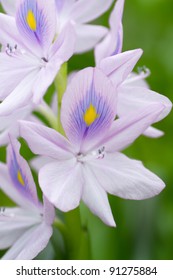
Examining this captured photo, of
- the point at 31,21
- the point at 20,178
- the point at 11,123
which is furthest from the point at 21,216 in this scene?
the point at 31,21

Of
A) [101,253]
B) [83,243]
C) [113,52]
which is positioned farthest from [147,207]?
[113,52]

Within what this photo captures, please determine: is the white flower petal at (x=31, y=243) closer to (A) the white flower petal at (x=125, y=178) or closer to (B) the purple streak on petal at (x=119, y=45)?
(A) the white flower petal at (x=125, y=178)

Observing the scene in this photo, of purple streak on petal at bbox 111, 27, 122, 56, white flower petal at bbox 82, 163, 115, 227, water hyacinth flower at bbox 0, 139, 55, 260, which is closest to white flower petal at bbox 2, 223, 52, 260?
Result: water hyacinth flower at bbox 0, 139, 55, 260

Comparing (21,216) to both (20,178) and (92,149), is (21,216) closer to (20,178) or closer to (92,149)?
(20,178)

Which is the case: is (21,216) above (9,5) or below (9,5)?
below

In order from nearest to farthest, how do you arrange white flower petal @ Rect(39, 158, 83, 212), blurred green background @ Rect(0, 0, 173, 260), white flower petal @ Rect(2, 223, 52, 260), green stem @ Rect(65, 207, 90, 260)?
white flower petal @ Rect(39, 158, 83, 212) < white flower petal @ Rect(2, 223, 52, 260) < green stem @ Rect(65, 207, 90, 260) < blurred green background @ Rect(0, 0, 173, 260)

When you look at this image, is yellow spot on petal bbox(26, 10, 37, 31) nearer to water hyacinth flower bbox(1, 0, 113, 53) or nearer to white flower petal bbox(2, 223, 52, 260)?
water hyacinth flower bbox(1, 0, 113, 53)
